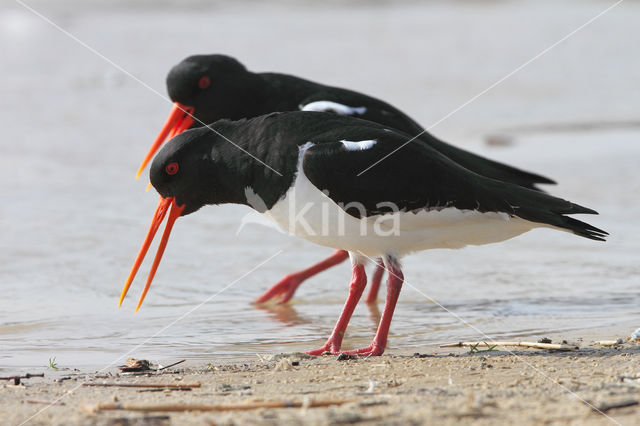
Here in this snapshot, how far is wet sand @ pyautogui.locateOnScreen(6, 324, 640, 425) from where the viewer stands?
3432 mm

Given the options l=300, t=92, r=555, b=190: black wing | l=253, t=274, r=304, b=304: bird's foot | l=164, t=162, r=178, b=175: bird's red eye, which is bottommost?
l=253, t=274, r=304, b=304: bird's foot

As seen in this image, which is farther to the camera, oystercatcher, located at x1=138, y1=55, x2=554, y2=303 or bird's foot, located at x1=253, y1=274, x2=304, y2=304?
bird's foot, located at x1=253, y1=274, x2=304, y2=304

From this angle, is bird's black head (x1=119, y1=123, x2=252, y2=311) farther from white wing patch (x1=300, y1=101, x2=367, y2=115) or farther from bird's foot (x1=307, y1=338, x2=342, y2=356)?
white wing patch (x1=300, y1=101, x2=367, y2=115)

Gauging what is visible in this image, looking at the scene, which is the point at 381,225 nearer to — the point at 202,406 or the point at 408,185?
the point at 408,185

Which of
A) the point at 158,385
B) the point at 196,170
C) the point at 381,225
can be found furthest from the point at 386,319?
the point at 158,385

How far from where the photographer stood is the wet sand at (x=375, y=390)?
11.3 ft

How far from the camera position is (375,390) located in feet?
12.8

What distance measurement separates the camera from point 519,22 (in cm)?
2012

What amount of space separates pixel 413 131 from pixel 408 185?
1862 mm

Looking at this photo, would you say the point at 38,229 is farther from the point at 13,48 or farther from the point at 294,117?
the point at 13,48

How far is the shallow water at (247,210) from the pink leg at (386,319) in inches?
15.9

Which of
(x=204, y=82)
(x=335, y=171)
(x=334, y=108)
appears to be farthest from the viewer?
(x=204, y=82)

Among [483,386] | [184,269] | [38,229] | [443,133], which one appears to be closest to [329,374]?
[483,386]

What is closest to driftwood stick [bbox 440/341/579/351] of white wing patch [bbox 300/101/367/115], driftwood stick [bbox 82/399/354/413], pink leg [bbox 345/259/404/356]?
pink leg [bbox 345/259/404/356]
